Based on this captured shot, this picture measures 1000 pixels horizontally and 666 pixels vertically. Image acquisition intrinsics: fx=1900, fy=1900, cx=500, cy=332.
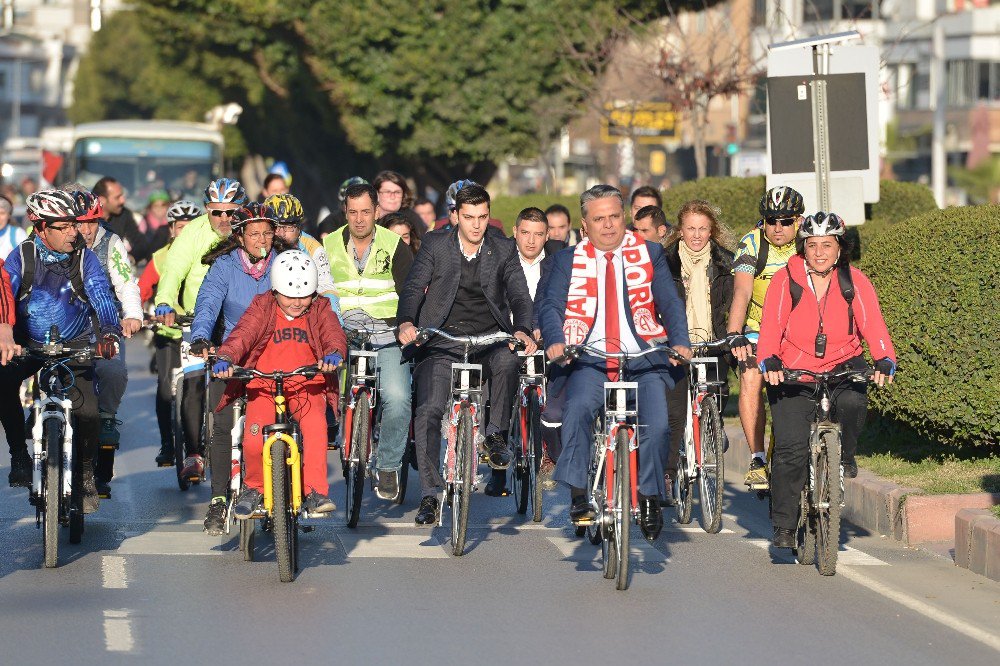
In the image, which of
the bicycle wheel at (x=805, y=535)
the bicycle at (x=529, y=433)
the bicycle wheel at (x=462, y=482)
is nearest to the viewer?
the bicycle wheel at (x=805, y=535)

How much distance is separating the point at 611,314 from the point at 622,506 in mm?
1079

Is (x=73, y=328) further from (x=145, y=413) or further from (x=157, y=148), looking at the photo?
(x=157, y=148)

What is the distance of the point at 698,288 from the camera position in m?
11.6

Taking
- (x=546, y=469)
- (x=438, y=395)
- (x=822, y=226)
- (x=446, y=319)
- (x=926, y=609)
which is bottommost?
(x=926, y=609)

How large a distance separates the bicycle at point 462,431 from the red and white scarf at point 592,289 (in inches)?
36.8

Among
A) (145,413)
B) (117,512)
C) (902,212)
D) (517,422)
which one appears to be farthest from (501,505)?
(902,212)

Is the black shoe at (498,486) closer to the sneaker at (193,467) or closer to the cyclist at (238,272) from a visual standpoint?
the sneaker at (193,467)

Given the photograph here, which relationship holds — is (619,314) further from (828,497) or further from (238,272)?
(238,272)

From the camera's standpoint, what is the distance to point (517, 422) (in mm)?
11094

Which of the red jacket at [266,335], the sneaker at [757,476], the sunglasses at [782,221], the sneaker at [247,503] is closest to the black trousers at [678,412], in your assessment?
the sneaker at [757,476]

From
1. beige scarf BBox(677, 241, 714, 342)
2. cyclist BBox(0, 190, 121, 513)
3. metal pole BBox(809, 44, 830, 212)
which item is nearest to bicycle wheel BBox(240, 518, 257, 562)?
cyclist BBox(0, 190, 121, 513)

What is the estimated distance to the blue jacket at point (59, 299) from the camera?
970 cm

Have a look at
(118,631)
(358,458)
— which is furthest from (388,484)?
(118,631)

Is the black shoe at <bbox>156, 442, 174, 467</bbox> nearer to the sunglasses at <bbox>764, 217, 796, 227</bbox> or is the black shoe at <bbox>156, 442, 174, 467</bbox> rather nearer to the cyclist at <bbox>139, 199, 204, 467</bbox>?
the cyclist at <bbox>139, 199, 204, 467</bbox>
